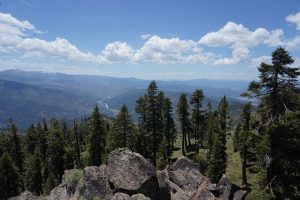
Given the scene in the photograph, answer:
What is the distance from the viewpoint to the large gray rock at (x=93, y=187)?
69.9ft

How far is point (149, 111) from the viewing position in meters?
55.0

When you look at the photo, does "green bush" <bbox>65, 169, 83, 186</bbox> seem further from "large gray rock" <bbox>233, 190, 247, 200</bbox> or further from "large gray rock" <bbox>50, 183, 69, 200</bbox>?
"large gray rock" <bbox>233, 190, 247, 200</bbox>

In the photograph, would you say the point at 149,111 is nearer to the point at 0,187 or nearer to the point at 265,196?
the point at 0,187

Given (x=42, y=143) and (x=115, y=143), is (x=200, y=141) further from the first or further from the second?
(x=42, y=143)

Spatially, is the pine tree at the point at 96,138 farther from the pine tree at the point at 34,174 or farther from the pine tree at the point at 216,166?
the pine tree at the point at 216,166

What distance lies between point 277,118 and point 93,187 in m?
13.9

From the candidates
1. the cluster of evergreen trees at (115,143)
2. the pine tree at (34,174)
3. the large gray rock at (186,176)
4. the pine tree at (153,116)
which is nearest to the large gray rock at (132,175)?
the large gray rock at (186,176)

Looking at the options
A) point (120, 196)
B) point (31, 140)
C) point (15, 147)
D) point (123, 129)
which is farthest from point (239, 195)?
point (31, 140)

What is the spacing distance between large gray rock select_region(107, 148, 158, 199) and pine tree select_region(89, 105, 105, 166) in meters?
38.1

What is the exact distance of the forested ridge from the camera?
A: 1947 cm

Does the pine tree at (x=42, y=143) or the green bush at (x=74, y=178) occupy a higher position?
the green bush at (x=74, y=178)

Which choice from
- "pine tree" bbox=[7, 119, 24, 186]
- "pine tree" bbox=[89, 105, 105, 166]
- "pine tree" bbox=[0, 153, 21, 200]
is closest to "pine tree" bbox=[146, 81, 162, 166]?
"pine tree" bbox=[89, 105, 105, 166]

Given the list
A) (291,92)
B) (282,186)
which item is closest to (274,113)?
(291,92)

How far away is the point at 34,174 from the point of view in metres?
65.6
